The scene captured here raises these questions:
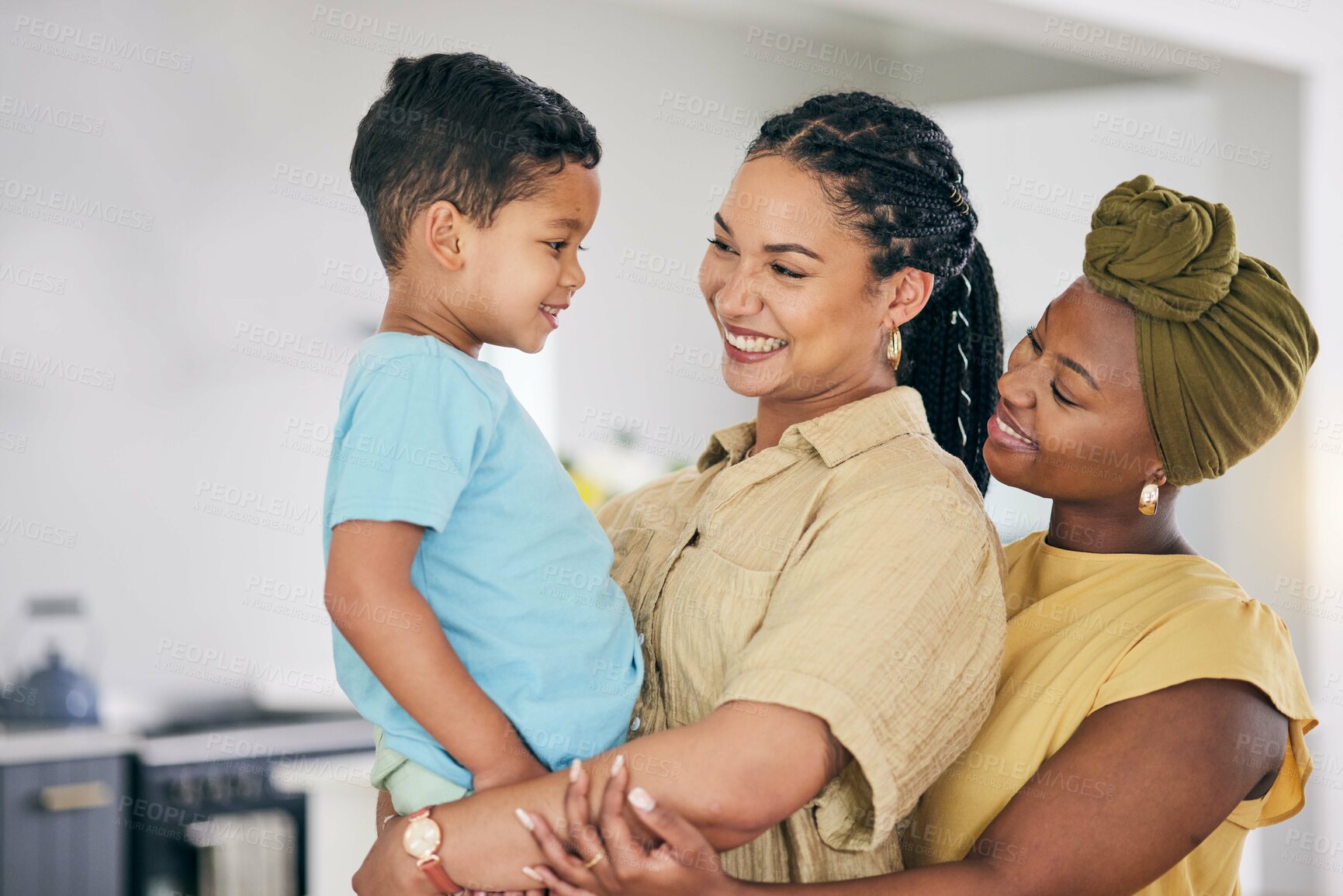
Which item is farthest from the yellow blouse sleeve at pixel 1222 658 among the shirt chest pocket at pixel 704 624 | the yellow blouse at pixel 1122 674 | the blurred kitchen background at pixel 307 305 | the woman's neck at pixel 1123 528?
the blurred kitchen background at pixel 307 305

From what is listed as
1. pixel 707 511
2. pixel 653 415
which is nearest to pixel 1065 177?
pixel 653 415

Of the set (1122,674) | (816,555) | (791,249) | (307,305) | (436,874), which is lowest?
(436,874)

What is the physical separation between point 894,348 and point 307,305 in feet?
8.79

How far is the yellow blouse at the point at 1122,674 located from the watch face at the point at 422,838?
62cm

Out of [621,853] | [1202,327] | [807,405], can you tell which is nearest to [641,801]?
[621,853]

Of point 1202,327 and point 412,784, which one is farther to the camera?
point 1202,327

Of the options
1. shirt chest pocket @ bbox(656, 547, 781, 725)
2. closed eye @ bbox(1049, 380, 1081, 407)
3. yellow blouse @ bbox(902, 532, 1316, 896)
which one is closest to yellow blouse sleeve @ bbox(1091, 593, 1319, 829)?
yellow blouse @ bbox(902, 532, 1316, 896)

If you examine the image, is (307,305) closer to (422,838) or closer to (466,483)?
(466,483)

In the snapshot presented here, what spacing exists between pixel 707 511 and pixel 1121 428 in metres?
0.53

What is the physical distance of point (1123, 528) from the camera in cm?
159

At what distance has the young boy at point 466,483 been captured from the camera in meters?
1.20

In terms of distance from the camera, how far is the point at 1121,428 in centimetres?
150

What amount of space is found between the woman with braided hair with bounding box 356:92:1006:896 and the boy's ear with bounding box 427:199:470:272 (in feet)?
1.12

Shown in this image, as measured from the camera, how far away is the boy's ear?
54.1 inches
